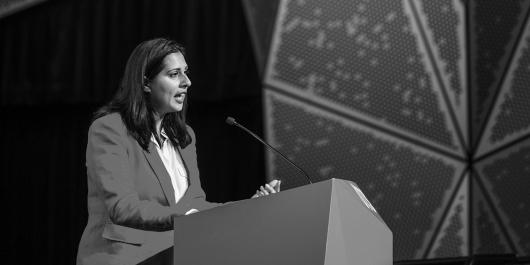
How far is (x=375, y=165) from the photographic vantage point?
16.5 feet

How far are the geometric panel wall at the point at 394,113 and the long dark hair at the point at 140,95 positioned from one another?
2.48 m

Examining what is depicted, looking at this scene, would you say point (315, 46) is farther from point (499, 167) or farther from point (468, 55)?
point (499, 167)

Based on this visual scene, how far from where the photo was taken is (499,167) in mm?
4945

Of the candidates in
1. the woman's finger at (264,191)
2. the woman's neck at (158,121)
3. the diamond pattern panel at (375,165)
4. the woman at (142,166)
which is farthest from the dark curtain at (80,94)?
the woman's finger at (264,191)

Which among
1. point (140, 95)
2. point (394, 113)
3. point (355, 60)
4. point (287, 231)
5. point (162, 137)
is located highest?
point (355, 60)

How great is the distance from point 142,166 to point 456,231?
125 inches

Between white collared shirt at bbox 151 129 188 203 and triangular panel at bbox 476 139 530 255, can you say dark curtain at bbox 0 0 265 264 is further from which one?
white collared shirt at bbox 151 129 188 203

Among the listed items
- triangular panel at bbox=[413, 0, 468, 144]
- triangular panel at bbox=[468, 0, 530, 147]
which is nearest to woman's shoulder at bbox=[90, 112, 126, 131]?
triangular panel at bbox=[413, 0, 468, 144]

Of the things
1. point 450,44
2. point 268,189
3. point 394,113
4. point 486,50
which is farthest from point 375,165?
point 268,189

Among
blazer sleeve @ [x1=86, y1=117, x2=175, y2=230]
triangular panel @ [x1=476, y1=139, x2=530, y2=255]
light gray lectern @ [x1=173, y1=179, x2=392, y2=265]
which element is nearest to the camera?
light gray lectern @ [x1=173, y1=179, x2=392, y2=265]

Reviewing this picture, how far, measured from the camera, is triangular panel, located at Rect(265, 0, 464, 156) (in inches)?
197

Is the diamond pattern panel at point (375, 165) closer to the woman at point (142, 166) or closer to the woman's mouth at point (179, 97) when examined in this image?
the woman at point (142, 166)

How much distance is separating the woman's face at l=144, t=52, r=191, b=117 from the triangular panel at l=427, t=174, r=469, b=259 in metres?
2.95

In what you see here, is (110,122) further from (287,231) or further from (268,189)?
(287,231)
